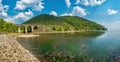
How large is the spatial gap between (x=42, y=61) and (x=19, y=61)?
13683 mm

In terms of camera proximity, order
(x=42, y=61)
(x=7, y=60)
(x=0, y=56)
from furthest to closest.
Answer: (x=42, y=61) → (x=0, y=56) → (x=7, y=60)

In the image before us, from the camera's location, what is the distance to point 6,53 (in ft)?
94.4

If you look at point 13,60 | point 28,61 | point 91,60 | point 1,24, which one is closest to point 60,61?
point 91,60

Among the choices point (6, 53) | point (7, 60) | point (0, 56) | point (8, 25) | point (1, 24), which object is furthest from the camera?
point (8, 25)

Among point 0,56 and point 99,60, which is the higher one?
point 0,56

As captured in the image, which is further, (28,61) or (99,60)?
(99,60)

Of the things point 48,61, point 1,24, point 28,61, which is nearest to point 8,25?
point 1,24

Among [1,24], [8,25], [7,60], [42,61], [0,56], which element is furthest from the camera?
[8,25]

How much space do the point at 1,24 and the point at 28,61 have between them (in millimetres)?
126958

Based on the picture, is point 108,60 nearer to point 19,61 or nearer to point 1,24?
point 19,61

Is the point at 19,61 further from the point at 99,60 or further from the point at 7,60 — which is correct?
the point at 99,60

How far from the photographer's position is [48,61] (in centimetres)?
4016

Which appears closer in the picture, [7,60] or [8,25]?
[7,60]

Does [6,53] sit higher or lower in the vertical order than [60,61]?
higher
